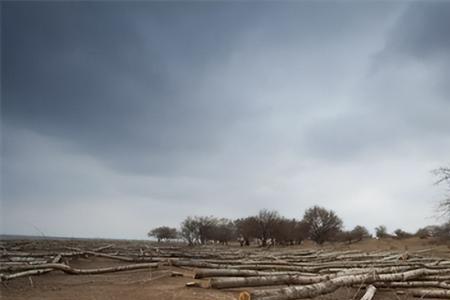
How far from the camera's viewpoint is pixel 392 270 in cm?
1428

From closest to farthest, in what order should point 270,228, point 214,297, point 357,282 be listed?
point 214,297 → point 357,282 → point 270,228

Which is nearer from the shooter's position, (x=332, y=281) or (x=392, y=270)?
(x=332, y=281)

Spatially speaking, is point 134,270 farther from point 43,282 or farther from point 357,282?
point 357,282

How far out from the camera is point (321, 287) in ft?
31.6

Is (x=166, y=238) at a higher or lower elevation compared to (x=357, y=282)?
higher

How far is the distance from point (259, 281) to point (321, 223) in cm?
5838

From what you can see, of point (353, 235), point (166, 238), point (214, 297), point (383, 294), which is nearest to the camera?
point (214, 297)

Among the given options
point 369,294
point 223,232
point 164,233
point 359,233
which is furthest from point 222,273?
point 164,233

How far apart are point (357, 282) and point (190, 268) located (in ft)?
27.4

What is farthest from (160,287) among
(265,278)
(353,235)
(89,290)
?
(353,235)

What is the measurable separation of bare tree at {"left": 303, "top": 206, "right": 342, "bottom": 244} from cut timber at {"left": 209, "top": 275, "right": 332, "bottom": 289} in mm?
57053

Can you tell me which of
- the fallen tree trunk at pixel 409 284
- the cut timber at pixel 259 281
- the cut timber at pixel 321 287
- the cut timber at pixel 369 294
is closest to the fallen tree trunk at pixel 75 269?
the cut timber at pixel 259 281

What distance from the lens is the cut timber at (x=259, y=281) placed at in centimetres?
1041

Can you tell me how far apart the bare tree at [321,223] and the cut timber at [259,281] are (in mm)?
57053
